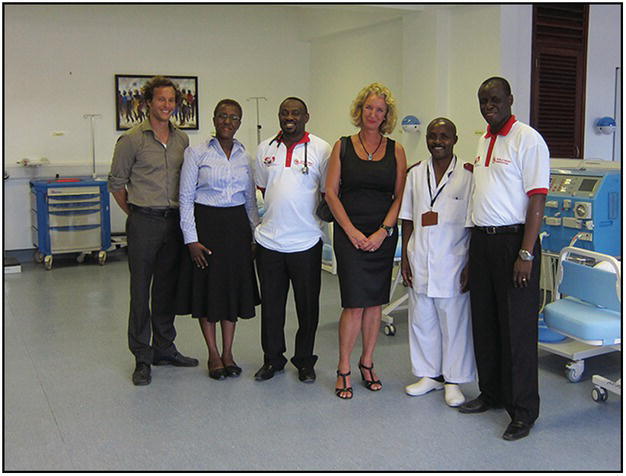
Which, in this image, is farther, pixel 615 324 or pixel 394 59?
pixel 394 59

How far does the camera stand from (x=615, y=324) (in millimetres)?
3318

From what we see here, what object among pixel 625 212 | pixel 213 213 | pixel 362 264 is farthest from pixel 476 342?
pixel 213 213

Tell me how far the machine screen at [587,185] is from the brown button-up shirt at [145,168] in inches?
93.9

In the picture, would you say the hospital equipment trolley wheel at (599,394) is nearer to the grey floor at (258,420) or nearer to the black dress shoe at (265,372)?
the grey floor at (258,420)

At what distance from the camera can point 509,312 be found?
296 cm

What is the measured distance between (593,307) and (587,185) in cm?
96

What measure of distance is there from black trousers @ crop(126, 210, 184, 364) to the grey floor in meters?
0.20

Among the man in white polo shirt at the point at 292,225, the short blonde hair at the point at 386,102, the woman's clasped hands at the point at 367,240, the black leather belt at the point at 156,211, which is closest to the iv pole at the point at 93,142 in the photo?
the black leather belt at the point at 156,211

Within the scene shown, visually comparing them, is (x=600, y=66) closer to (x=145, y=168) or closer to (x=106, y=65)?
(x=145, y=168)

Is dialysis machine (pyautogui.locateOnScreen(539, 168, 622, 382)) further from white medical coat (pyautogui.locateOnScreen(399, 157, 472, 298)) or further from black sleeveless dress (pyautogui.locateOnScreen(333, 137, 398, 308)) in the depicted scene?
black sleeveless dress (pyautogui.locateOnScreen(333, 137, 398, 308))

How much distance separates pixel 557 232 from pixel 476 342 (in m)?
1.41

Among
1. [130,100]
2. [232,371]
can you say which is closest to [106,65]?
[130,100]

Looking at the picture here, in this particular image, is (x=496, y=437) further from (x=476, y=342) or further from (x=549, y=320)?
(x=549, y=320)

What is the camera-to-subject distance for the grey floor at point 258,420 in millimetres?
2783
